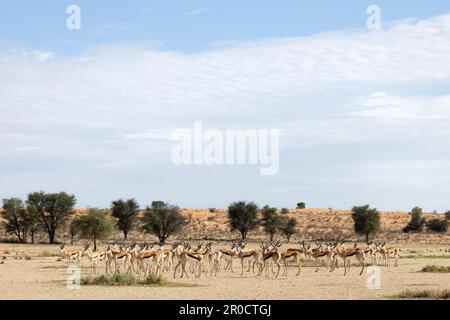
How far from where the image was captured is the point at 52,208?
77.5 meters

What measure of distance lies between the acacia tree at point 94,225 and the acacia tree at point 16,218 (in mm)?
14280

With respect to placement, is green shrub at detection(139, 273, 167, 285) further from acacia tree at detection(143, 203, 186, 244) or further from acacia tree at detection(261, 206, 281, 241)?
acacia tree at detection(261, 206, 281, 241)

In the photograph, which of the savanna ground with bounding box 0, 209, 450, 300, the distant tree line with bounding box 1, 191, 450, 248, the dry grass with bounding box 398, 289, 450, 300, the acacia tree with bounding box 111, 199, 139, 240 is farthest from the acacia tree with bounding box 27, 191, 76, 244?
the dry grass with bounding box 398, 289, 450, 300

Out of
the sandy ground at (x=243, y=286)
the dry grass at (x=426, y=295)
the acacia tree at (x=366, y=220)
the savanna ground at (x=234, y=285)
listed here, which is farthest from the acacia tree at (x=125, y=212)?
the dry grass at (x=426, y=295)

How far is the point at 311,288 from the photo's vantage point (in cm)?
2736

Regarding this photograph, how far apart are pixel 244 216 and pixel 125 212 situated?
13.8m

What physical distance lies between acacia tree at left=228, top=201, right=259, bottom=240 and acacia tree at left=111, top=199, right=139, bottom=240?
37.1ft

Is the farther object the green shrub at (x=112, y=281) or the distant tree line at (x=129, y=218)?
the distant tree line at (x=129, y=218)

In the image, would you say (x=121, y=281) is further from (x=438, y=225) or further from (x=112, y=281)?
(x=438, y=225)

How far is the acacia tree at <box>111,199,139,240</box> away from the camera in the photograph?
84.9 m

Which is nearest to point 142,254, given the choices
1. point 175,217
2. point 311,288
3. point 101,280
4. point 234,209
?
point 101,280

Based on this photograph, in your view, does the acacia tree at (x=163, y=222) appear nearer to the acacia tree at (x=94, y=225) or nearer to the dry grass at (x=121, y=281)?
the acacia tree at (x=94, y=225)

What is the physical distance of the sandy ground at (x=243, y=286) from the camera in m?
24.7
